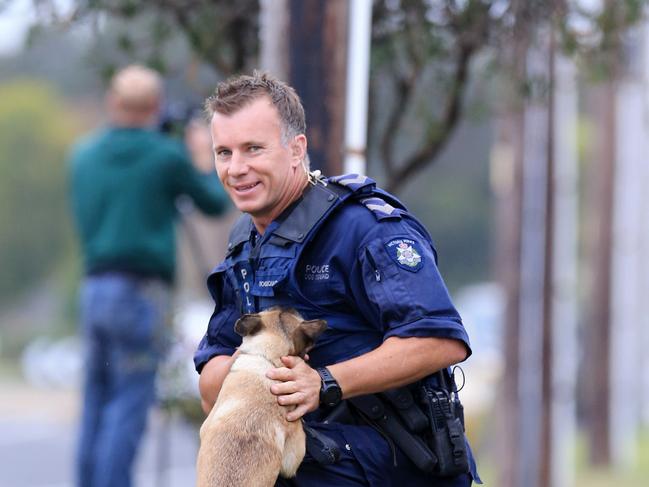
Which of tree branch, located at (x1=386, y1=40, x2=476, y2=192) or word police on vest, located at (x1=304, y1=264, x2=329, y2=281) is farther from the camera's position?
tree branch, located at (x1=386, y1=40, x2=476, y2=192)

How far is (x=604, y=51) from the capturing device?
6859 mm

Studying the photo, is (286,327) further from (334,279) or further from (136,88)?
(136,88)

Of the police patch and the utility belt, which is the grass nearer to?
the utility belt

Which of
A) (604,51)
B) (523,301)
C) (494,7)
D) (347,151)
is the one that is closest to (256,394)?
(347,151)

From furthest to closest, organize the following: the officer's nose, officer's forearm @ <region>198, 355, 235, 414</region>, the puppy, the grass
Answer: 1. the grass
2. officer's forearm @ <region>198, 355, 235, 414</region>
3. the officer's nose
4. the puppy

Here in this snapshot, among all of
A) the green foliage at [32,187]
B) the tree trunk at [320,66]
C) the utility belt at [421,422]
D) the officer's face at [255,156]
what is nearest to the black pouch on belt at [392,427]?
the utility belt at [421,422]

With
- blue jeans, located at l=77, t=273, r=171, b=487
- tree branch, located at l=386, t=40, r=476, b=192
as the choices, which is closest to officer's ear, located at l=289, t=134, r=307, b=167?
tree branch, located at l=386, t=40, r=476, b=192

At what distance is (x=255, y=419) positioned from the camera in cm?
343

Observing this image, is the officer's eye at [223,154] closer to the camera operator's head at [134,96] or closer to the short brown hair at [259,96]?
the short brown hair at [259,96]

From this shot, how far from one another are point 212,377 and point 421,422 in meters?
0.58

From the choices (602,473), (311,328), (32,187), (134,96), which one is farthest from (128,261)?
(32,187)

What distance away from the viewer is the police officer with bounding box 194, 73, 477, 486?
136 inches

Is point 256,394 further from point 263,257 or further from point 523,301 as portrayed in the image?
point 523,301

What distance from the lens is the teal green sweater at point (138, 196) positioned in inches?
266
